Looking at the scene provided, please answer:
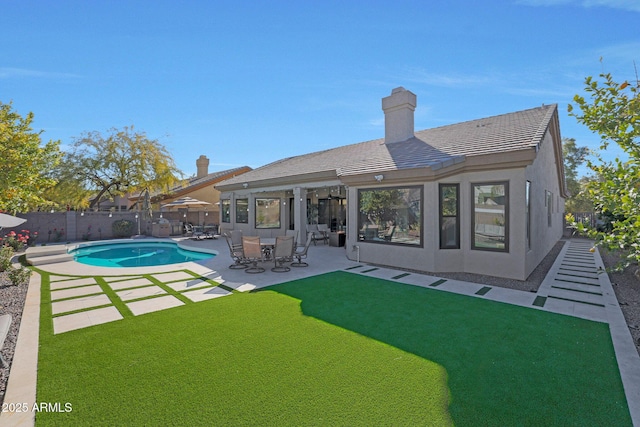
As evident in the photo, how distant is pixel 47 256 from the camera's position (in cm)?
1164

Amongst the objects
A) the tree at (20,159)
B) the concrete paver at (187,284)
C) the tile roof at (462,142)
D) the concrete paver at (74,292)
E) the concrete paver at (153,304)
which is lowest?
the concrete paver at (153,304)

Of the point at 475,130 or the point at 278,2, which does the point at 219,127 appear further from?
the point at 475,130

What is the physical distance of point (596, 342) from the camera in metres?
4.59

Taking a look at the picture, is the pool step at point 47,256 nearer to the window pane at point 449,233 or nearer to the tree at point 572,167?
the window pane at point 449,233

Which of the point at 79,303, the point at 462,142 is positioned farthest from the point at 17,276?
the point at 462,142

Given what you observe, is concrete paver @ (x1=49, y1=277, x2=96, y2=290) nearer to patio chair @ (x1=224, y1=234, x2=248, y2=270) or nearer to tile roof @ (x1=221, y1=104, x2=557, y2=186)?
patio chair @ (x1=224, y1=234, x2=248, y2=270)

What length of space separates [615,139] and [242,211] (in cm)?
1855

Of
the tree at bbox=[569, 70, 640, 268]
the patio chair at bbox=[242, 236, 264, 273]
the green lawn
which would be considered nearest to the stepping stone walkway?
the green lawn

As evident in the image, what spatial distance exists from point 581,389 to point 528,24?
33.9 ft

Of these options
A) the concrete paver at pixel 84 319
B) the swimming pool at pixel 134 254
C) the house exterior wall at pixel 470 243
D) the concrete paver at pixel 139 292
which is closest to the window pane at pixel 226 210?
the swimming pool at pixel 134 254

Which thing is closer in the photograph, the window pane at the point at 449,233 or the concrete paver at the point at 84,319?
the concrete paver at the point at 84,319

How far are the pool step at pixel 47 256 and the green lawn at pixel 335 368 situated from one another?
749 centimetres

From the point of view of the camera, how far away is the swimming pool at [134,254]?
43.4 feet

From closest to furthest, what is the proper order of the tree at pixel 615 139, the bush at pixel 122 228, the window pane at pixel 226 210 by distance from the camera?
the tree at pixel 615 139, the window pane at pixel 226 210, the bush at pixel 122 228
